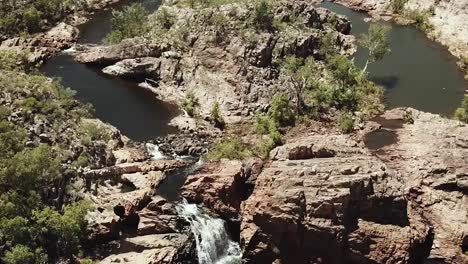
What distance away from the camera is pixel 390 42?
92812mm

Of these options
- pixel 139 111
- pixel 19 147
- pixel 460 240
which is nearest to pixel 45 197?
pixel 19 147

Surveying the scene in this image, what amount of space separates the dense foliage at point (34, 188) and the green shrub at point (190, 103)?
54.3 feet

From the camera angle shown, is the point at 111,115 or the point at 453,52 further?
the point at 453,52

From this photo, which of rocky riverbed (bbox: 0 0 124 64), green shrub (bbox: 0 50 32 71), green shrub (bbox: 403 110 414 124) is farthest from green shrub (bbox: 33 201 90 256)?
green shrub (bbox: 403 110 414 124)

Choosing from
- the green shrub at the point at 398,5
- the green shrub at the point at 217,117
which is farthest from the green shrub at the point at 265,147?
the green shrub at the point at 398,5

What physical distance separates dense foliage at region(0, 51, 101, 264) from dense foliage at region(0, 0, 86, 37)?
32.0 meters

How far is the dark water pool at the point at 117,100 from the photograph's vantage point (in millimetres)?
66875

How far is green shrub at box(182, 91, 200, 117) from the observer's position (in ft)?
231

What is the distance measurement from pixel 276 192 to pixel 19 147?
22.1 m

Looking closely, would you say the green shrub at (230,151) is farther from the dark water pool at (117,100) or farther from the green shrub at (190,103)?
the green shrub at (190,103)

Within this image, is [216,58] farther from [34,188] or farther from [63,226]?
[63,226]

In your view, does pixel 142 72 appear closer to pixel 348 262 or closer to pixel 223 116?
pixel 223 116

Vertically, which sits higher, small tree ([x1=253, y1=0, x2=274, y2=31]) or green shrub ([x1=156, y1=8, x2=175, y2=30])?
small tree ([x1=253, y1=0, x2=274, y2=31])

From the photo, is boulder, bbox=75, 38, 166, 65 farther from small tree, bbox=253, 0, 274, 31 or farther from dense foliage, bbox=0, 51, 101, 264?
dense foliage, bbox=0, 51, 101, 264
